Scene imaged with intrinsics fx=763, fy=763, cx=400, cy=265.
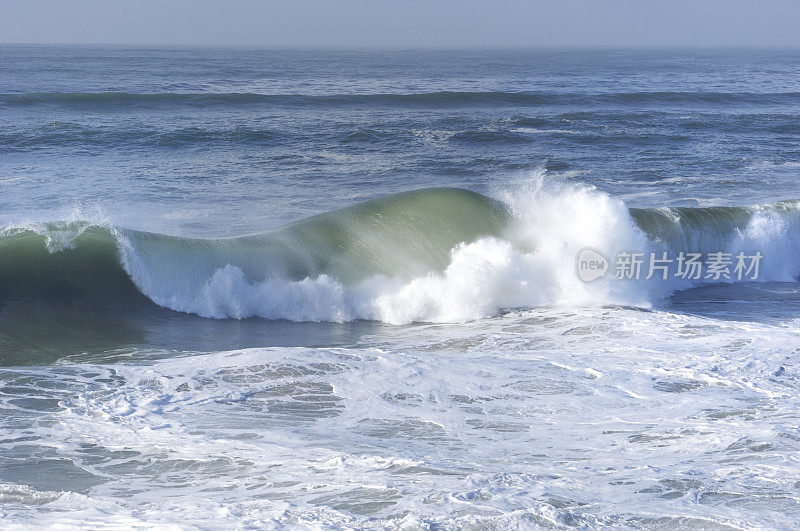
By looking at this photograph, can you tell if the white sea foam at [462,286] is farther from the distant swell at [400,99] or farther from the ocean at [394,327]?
the distant swell at [400,99]

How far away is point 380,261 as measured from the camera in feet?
34.9

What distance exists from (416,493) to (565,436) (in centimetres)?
148

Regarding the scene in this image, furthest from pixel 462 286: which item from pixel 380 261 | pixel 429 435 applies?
pixel 429 435

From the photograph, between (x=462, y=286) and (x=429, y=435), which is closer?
(x=429, y=435)

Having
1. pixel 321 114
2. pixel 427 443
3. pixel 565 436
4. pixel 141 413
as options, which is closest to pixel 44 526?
pixel 141 413

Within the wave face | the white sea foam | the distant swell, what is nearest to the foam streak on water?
the white sea foam

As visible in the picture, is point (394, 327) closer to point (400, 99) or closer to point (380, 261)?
point (380, 261)

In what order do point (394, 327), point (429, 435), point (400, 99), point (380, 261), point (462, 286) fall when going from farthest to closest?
1. point (400, 99)
2. point (380, 261)
3. point (462, 286)
4. point (394, 327)
5. point (429, 435)

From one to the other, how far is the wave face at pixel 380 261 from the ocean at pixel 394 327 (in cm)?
4

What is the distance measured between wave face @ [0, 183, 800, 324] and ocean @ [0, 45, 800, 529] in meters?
0.04

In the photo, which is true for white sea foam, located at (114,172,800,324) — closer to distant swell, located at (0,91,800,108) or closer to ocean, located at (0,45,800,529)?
ocean, located at (0,45,800,529)

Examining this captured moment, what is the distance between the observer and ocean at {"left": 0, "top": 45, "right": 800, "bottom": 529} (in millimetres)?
4262

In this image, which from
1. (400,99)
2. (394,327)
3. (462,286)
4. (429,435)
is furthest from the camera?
(400,99)

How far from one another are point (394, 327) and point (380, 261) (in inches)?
70.5
